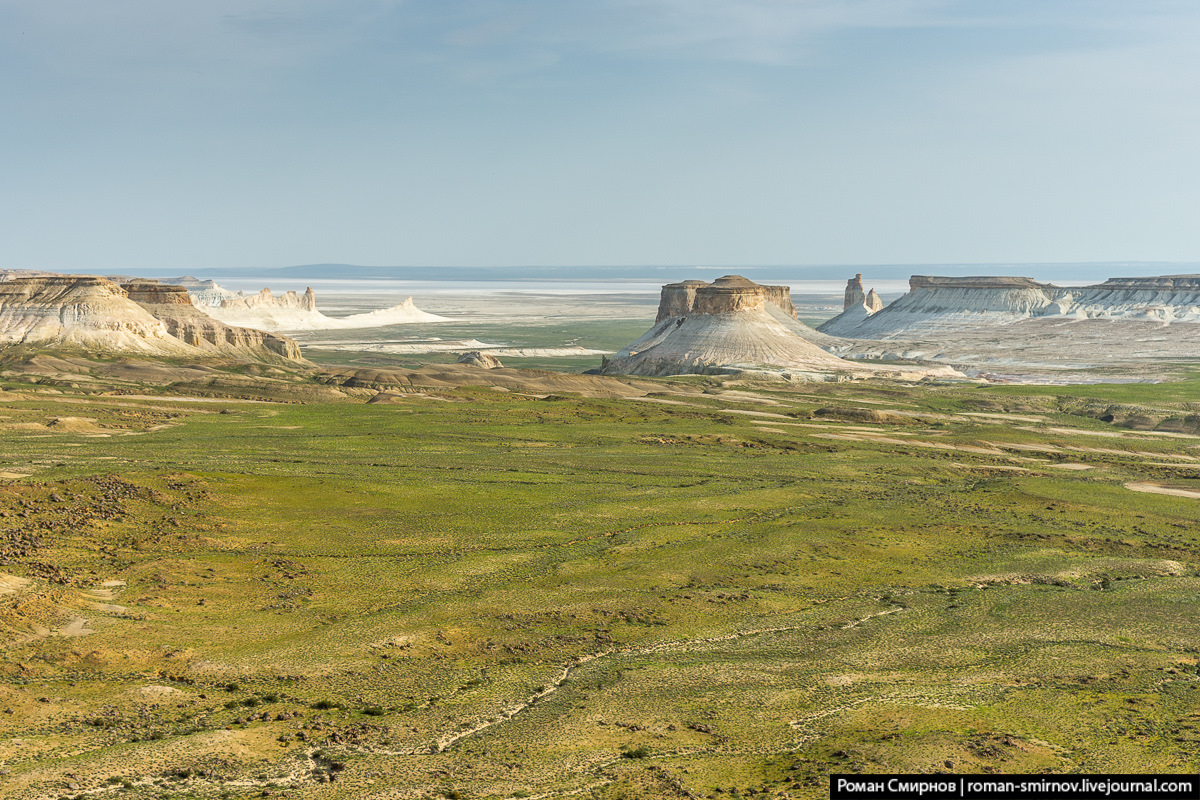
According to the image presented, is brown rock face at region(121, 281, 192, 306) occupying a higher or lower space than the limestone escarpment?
higher

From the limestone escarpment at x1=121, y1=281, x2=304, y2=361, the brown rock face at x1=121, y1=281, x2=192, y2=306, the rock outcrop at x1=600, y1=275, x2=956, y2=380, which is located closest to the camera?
the limestone escarpment at x1=121, y1=281, x2=304, y2=361

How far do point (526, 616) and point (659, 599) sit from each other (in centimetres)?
549

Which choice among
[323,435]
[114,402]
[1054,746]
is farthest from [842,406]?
[1054,746]

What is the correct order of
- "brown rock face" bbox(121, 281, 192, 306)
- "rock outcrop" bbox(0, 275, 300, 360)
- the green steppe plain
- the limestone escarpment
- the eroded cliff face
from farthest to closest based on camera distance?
1. "brown rock face" bbox(121, 281, 192, 306)
2. the limestone escarpment
3. "rock outcrop" bbox(0, 275, 300, 360)
4. the eroded cliff face
5. the green steppe plain

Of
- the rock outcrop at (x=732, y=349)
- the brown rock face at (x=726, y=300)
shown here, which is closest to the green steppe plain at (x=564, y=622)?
the rock outcrop at (x=732, y=349)

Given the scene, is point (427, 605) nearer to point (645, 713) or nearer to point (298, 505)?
point (645, 713)

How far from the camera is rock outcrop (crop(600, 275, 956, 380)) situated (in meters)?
157

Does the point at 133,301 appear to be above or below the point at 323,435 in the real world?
above

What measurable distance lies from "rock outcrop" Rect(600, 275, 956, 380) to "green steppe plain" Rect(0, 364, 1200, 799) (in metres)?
86.1

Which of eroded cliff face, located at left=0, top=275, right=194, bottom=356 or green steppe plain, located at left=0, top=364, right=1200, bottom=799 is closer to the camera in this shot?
green steppe plain, located at left=0, top=364, right=1200, bottom=799

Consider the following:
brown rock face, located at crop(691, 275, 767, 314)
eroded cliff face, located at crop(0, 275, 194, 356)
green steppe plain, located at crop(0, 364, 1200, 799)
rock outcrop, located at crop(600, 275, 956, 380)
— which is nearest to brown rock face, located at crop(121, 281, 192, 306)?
eroded cliff face, located at crop(0, 275, 194, 356)

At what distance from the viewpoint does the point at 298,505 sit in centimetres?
4972

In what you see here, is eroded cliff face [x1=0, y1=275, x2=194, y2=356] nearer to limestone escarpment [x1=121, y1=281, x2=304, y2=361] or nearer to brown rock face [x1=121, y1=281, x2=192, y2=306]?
limestone escarpment [x1=121, y1=281, x2=304, y2=361]

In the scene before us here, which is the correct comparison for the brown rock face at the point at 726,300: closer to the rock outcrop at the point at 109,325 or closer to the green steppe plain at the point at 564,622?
the rock outcrop at the point at 109,325
